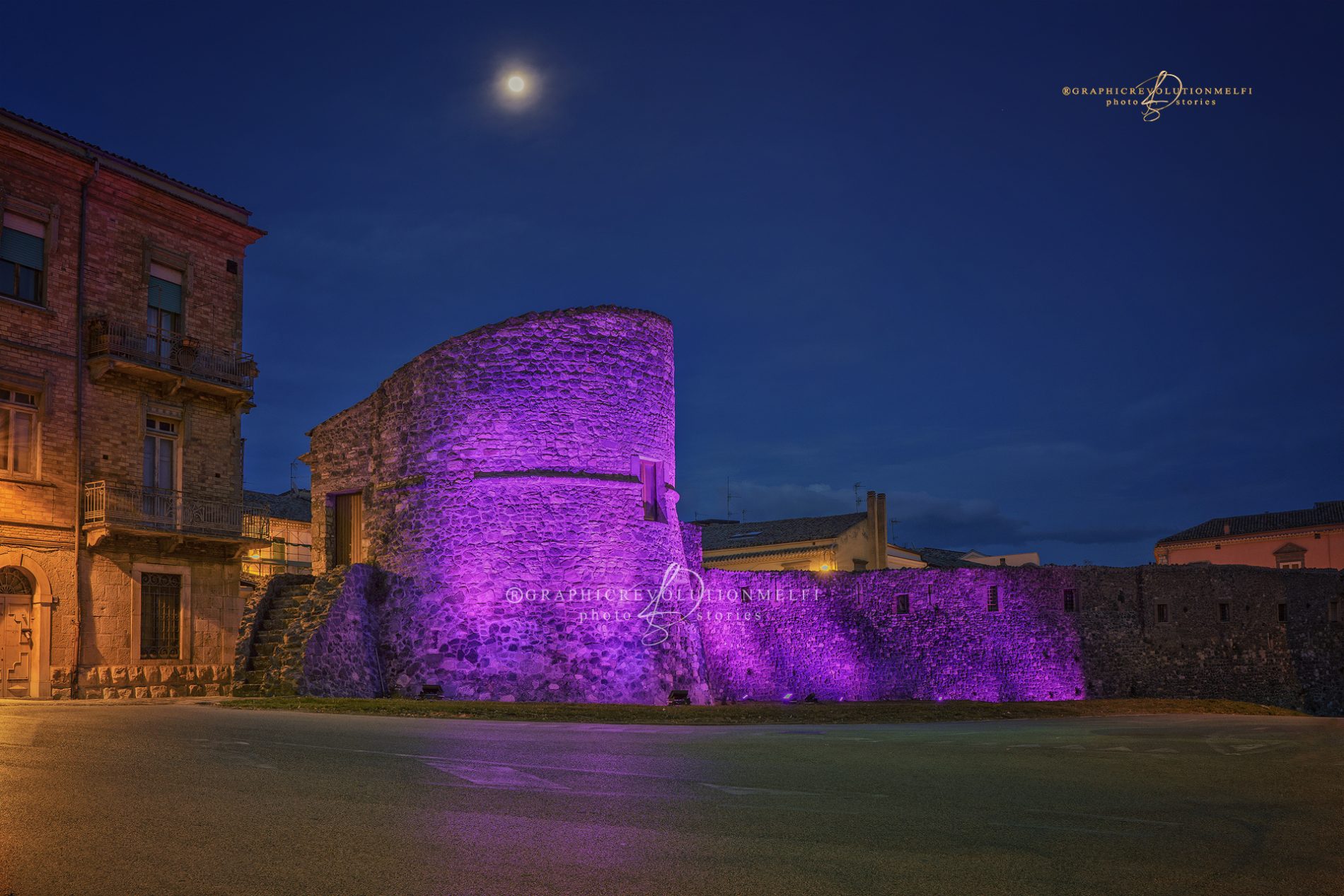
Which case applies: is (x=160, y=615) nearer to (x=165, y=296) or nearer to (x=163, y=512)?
(x=163, y=512)

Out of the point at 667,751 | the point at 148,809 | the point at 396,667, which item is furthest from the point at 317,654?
the point at 148,809

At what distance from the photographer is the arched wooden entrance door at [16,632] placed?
20.9 meters

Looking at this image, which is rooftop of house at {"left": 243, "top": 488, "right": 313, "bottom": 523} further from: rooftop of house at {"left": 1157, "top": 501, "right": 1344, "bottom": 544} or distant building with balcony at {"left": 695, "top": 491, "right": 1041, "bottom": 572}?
rooftop of house at {"left": 1157, "top": 501, "right": 1344, "bottom": 544}

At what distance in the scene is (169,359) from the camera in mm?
24203

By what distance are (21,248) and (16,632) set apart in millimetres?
7584

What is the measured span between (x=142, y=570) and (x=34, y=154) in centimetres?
872

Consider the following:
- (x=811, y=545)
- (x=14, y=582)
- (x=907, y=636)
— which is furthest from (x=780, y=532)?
(x=14, y=582)

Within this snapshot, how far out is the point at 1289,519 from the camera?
187 ft

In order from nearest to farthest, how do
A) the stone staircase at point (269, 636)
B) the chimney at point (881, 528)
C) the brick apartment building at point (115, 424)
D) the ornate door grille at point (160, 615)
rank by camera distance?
the stone staircase at point (269, 636)
the brick apartment building at point (115, 424)
the ornate door grille at point (160, 615)
the chimney at point (881, 528)

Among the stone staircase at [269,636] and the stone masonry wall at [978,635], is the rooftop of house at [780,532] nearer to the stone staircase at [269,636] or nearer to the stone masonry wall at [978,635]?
the stone masonry wall at [978,635]

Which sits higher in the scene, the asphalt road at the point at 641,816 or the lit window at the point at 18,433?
the lit window at the point at 18,433
